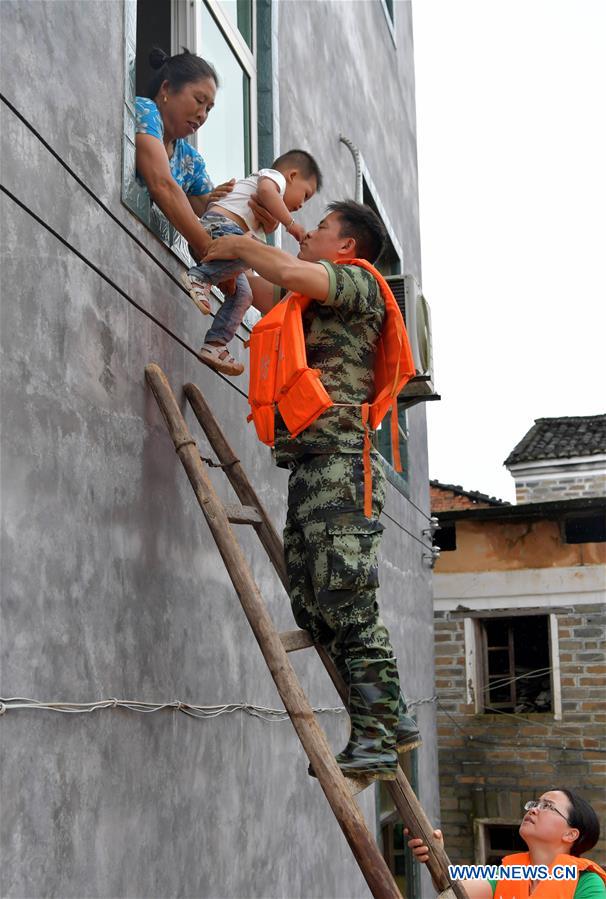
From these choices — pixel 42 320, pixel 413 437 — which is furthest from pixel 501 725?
pixel 42 320

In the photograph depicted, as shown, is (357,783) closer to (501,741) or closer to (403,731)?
(403,731)

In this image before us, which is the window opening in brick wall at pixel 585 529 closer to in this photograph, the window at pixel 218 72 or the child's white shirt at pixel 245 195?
the window at pixel 218 72

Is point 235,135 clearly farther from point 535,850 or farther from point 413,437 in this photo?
point 413,437

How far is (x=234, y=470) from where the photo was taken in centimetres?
418

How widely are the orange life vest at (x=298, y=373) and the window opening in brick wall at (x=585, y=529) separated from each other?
1004 centimetres

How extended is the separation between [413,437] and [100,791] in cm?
754

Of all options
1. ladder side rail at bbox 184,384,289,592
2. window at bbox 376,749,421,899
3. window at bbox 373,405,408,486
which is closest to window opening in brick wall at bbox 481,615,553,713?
window at bbox 376,749,421,899

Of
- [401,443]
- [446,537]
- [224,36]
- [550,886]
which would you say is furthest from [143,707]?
[446,537]

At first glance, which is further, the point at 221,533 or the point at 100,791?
the point at 221,533

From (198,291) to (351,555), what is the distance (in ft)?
3.93

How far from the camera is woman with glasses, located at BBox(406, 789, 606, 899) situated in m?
3.58

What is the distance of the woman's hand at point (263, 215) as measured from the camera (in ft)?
14.5

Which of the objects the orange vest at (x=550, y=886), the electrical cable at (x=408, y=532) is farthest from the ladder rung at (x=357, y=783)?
the electrical cable at (x=408, y=532)

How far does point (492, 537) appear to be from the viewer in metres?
14.0
